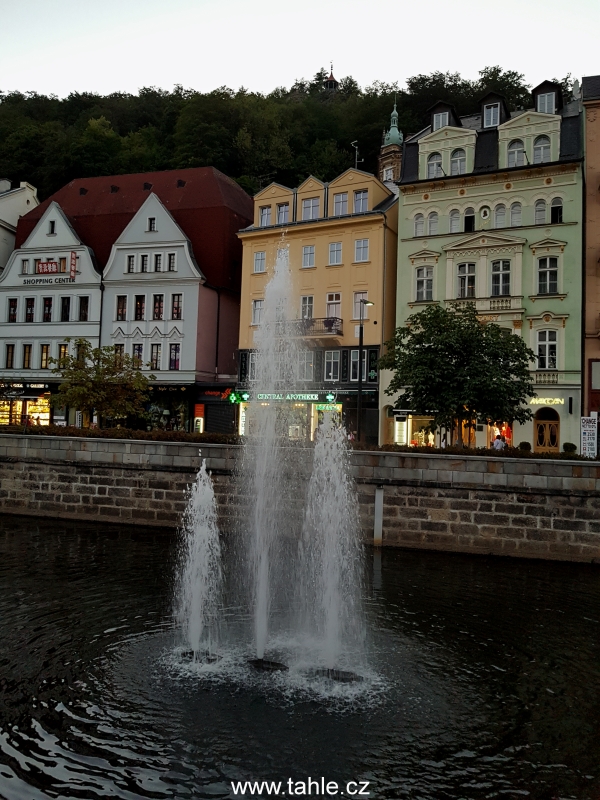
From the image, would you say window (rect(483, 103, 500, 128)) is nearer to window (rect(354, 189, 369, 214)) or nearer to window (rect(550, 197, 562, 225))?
window (rect(550, 197, 562, 225))

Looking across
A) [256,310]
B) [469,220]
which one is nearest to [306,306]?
[256,310]

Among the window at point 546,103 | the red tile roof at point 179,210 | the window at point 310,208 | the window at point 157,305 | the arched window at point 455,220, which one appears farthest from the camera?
the red tile roof at point 179,210

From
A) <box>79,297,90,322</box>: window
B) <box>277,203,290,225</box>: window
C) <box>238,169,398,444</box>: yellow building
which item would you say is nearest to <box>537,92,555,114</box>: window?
<box>238,169,398,444</box>: yellow building

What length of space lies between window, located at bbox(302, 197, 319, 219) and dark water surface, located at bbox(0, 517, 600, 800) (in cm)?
3480

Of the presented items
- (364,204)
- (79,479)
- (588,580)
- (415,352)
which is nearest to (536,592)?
(588,580)

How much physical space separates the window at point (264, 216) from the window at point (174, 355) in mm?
10246

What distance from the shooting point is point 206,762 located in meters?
8.34

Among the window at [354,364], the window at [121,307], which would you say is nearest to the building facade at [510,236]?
the window at [354,364]

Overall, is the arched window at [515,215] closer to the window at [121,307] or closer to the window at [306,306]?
the window at [306,306]

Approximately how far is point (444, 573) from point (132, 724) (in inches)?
476

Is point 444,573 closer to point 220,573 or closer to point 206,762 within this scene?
point 220,573

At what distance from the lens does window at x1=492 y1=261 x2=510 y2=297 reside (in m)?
40.0

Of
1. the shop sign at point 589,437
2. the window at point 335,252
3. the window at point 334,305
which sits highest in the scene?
the window at point 335,252

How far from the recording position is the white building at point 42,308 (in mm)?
49938
